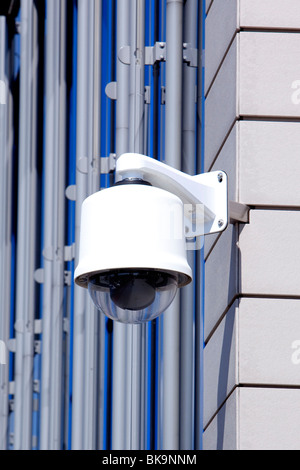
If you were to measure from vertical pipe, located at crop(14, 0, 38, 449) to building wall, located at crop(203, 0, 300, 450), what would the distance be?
37.9ft

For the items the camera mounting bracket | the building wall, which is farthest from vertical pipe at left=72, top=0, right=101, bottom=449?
the camera mounting bracket

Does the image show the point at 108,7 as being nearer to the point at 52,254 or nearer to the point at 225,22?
the point at 52,254

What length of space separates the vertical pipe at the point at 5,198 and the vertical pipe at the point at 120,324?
752cm

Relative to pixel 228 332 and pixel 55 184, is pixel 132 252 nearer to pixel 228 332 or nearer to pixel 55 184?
pixel 228 332

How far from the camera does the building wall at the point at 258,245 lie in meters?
7.05

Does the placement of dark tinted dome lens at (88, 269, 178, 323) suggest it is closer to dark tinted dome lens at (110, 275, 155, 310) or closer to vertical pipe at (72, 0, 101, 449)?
dark tinted dome lens at (110, 275, 155, 310)

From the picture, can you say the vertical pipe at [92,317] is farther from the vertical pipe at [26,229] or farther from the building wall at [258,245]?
the building wall at [258,245]

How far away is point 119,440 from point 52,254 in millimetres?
5504

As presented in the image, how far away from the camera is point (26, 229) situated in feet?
65.2

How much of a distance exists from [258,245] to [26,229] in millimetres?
12793

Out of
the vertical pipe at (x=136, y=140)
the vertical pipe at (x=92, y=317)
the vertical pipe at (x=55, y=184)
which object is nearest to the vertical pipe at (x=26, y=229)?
the vertical pipe at (x=55, y=184)

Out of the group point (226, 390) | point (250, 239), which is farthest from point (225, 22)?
point (226, 390)

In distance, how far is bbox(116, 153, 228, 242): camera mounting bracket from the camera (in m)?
6.34

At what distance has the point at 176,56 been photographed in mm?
10984
